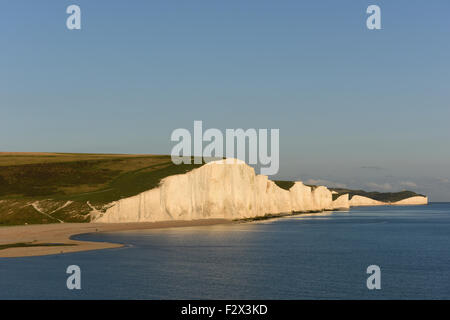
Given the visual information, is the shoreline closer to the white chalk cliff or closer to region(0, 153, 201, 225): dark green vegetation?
the white chalk cliff

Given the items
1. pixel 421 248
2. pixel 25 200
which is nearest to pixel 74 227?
pixel 25 200

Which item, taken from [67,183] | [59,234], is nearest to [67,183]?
[67,183]

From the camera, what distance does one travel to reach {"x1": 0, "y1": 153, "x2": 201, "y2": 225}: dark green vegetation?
8700cm

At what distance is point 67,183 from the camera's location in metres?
109

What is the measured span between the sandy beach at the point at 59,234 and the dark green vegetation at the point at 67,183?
22.4 feet

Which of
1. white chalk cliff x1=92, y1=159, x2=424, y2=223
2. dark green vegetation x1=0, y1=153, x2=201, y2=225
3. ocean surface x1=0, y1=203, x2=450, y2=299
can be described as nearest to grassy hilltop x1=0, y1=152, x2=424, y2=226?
dark green vegetation x1=0, y1=153, x2=201, y2=225

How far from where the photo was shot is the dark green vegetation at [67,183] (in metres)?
87.0

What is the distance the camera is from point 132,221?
9156 cm

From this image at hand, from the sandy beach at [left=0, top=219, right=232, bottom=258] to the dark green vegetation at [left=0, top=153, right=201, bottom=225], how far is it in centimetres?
683

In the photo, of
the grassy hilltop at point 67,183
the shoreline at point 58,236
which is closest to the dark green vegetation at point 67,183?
the grassy hilltop at point 67,183

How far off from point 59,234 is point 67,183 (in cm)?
4227
